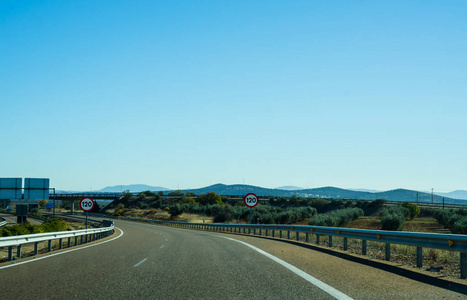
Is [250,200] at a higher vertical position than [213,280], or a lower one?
higher

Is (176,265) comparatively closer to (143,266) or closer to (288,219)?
(143,266)

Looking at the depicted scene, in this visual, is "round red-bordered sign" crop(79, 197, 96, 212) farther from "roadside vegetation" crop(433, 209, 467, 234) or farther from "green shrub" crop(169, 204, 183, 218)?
"green shrub" crop(169, 204, 183, 218)

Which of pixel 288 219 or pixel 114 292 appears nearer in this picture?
pixel 114 292

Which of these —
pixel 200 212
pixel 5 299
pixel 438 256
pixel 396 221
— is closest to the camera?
pixel 5 299

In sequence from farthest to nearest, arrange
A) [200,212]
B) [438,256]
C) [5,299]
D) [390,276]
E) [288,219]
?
[200,212]
[288,219]
[438,256]
[390,276]
[5,299]

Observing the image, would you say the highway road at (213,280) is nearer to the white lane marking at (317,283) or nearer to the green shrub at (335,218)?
the white lane marking at (317,283)

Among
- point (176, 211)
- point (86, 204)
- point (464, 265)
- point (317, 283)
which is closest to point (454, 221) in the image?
point (86, 204)

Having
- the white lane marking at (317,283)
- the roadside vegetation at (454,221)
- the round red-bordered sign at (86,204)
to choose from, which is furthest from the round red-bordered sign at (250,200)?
the white lane marking at (317,283)

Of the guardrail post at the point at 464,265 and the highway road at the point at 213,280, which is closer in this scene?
the highway road at the point at 213,280

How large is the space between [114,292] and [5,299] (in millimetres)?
1630

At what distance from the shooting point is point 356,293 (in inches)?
289

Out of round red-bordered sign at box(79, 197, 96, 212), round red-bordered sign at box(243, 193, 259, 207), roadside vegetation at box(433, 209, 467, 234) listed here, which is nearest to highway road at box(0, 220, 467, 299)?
round red-bordered sign at box(79, 197, 96, 212)

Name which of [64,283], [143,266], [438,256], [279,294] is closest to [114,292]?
[64,283]

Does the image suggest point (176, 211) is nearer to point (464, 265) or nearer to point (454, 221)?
point (454, 221)
